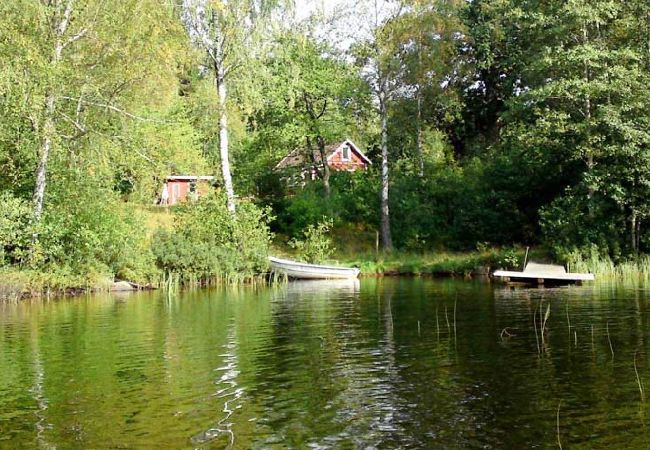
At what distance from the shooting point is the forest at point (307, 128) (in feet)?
101

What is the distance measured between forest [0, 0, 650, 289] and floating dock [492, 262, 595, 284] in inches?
162

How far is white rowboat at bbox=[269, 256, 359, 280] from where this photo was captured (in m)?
37.0

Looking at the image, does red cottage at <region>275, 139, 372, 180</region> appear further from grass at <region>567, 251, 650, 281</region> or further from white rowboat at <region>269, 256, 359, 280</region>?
grass at <region>567, 251, 650, 281</region>

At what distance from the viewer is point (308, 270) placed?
37.5 m

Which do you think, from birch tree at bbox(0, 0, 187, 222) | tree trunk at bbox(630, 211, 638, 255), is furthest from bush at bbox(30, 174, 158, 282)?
tree trunk at bbox(630, 211, 638, 255)

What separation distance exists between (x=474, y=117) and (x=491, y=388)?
4371 cm

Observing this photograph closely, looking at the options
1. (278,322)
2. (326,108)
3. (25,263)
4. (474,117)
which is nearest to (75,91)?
(25,263)

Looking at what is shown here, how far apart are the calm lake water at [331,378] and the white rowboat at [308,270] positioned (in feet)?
46.4

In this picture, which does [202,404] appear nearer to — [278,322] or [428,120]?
[278,322]

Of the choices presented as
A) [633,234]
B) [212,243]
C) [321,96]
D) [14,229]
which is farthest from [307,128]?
[14,229]

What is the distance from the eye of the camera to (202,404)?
1073 centimetres

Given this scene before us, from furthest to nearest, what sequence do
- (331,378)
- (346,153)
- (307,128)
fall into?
(346,153) → (307,128) → (331,378)

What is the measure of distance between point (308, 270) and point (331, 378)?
82.6 feet

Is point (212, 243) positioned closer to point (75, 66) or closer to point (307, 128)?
point (75, 66)
